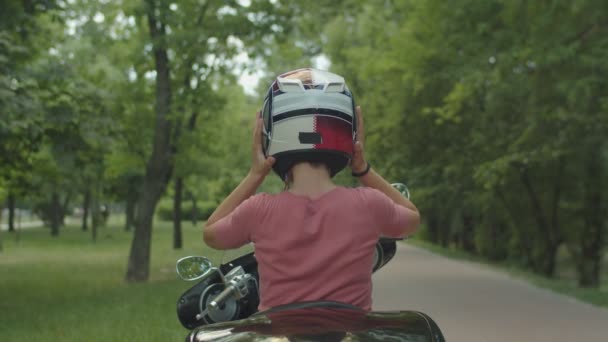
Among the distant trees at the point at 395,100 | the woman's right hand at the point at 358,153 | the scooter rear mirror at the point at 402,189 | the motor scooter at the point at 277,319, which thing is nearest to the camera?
the motor scooter at the point at 277,319

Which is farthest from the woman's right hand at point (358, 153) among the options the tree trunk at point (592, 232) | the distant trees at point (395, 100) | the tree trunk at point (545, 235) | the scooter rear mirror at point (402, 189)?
the tree trunk at point (545, 235)

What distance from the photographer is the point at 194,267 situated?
3115 mm

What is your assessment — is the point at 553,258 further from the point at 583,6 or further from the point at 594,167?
the point at 583,6

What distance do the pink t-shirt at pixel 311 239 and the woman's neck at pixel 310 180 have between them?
0.06 metres

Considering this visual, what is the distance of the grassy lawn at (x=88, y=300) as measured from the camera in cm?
945

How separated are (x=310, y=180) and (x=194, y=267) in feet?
1.82

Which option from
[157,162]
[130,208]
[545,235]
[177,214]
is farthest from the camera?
[130,208]

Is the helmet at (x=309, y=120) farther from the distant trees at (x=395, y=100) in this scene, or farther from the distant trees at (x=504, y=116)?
the distant trees at (x=504, y=116)

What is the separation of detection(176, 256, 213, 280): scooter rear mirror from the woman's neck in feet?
1.43

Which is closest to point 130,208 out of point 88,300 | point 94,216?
point 94,216

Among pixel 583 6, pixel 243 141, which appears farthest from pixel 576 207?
pixel 243 141

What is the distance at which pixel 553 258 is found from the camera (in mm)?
24266

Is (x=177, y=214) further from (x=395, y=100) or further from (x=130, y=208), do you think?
(x=130, y=208)

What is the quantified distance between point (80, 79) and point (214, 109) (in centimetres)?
515
